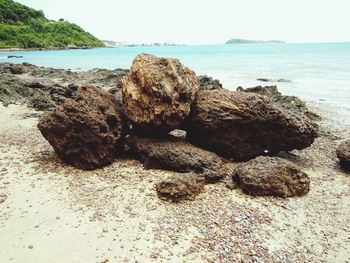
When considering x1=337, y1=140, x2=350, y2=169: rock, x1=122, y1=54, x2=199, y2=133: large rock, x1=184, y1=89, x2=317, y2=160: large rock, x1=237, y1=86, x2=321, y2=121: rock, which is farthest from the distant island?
x1=337, y1=140, x2=350, y2=169: rock

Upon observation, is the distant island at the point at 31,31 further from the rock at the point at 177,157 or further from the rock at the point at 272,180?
the rock at the point at 272,180

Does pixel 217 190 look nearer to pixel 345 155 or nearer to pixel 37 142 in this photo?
pixel 345 155

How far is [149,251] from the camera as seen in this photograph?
579 cm

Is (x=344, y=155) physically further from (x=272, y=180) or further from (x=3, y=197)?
(x=3, y=197)

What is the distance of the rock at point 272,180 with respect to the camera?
7.80 meters

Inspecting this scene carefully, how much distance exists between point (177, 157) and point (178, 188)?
1.44 metres

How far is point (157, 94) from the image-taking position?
8672mm

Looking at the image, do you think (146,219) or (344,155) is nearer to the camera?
(146,219)

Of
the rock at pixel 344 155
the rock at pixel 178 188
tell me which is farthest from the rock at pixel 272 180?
the rock at pixel 344 155

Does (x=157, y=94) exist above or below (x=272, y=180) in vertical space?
above

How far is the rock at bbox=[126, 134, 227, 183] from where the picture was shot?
28.0ft

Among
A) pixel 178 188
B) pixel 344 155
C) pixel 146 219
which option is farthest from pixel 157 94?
pixel 344 155

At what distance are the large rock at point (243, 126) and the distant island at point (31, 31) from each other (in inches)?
3719

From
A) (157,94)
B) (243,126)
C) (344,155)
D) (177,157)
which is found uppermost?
(157,94)
